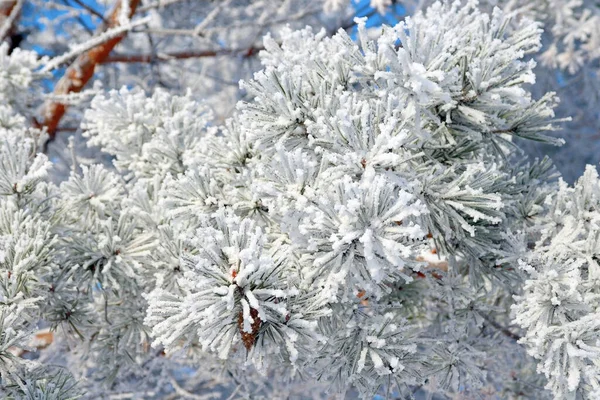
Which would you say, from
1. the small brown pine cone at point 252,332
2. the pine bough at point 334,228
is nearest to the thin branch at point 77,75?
the pine bough at point 334,228

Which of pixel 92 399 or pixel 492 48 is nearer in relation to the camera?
pixel 492 48

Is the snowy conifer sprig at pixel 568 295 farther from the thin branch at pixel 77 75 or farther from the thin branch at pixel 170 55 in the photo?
the thin branch at pixel 170 55

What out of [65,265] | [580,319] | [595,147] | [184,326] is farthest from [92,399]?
[595,147]

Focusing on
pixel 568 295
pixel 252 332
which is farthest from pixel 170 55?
pixel 568 295

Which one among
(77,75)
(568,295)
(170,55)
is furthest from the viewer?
(170,55)

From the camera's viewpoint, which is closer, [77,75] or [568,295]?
[568,295]

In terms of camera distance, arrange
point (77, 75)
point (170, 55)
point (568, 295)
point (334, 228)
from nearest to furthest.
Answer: point (334, 228)
point (568, 295)
point (77, 75)
point (170, 55)

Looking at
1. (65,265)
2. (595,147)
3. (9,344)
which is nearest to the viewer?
(9,344)

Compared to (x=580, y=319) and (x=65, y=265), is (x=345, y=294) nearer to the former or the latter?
(x=580, y=319)

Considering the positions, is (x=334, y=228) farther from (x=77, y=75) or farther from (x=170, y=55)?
(x=170, y=55)

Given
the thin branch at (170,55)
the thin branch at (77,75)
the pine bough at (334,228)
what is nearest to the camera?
the pine bough at (334,228)

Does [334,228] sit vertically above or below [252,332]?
above
